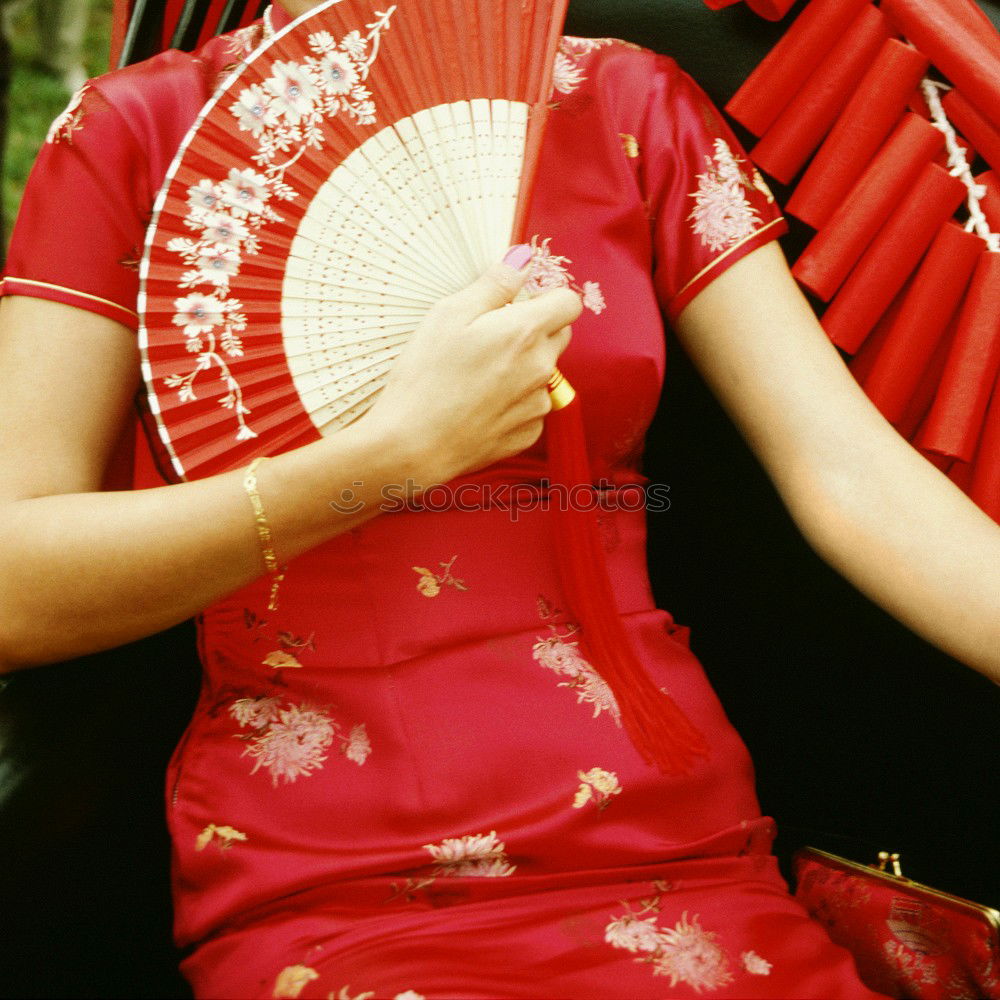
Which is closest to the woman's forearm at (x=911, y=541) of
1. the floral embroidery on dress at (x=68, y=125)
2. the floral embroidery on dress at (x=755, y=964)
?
the floral embroidery on dress at (x=755, y=964)

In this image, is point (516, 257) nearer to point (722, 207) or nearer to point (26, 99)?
point (722, 207)

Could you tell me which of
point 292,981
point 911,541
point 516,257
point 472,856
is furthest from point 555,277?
point 292,981

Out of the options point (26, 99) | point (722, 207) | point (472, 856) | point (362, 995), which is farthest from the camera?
point (26, 99)

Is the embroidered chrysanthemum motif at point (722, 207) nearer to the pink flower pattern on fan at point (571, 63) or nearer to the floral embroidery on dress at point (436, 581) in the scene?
the pink flower pattern on fan at point (571, 63)

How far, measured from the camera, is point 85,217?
841mm

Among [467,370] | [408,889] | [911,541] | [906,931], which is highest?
[467,370]

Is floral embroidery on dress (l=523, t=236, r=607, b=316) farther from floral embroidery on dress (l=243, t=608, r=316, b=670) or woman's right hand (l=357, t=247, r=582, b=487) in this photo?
floral embroidery on dress (l=243, t=608, r=316, b=670)

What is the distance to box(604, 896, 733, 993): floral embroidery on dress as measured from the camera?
0.77 metres

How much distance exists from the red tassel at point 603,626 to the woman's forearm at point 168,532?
0.49 ft

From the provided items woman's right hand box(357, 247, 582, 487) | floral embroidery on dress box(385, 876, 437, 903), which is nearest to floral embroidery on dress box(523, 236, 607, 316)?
woman's right hand box(357, 247, 582, 487)

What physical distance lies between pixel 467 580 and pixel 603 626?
0.40ft

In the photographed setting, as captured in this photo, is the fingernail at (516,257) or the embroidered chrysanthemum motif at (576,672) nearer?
the fingernail at (516,257)

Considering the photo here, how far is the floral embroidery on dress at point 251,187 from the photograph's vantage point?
0.78 m

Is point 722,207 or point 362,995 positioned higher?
point 722,207
